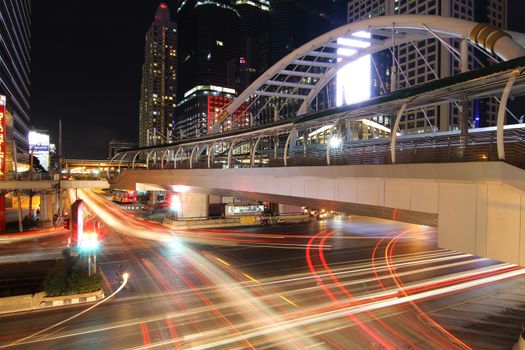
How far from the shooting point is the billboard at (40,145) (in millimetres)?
80750

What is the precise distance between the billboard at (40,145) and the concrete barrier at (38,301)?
73588 millimetres

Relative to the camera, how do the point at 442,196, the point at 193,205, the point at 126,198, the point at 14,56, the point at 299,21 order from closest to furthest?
the point at 442,196 < the point at 193,205 < the point at 126,198 < the point at 14,56 < the point at 299,21

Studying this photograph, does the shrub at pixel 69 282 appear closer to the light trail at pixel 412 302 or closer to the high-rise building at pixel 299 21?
the light trail at pixel 412 302

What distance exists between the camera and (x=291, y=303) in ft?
55.3

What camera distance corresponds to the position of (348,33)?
3694cm

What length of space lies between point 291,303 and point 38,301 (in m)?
11.9

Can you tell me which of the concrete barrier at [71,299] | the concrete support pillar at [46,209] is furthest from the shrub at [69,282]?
the concrete support pillar at [46,209]

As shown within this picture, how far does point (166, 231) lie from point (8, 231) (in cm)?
1795

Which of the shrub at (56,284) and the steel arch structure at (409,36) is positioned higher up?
the steel arch structure at (409,36)

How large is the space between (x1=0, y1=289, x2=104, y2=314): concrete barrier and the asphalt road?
2.32 ft

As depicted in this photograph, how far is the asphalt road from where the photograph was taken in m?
13.3

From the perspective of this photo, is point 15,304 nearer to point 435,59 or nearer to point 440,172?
point 440,172

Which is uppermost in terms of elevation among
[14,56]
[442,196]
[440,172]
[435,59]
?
[14,56]

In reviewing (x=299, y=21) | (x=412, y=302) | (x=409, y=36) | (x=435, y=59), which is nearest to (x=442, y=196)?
(x=412, y=302)
